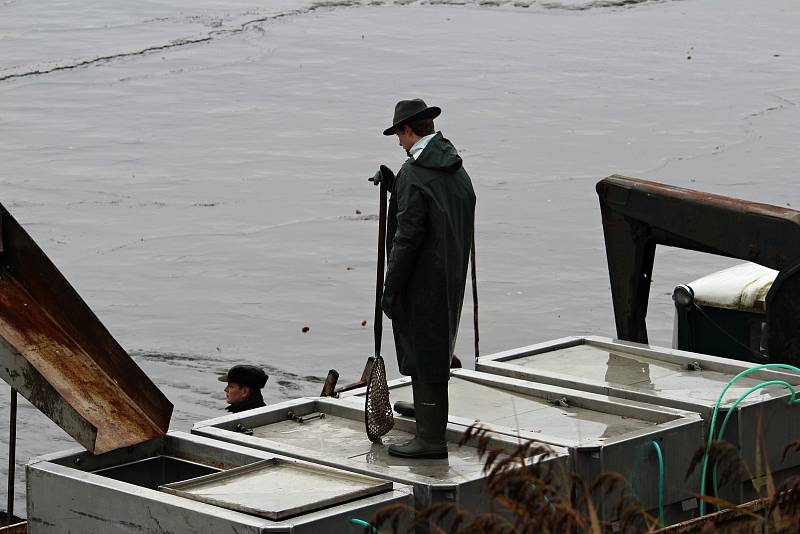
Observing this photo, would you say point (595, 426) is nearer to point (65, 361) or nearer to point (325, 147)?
point (65, 361)

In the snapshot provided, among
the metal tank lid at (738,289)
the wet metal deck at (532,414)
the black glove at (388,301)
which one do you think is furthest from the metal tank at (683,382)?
the black glove at (388,301)

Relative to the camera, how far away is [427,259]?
26.2 feet

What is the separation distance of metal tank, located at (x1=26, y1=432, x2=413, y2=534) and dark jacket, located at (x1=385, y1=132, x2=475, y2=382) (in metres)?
0.76

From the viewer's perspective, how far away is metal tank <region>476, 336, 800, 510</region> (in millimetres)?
9172

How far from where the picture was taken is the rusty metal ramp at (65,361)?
8477 mm

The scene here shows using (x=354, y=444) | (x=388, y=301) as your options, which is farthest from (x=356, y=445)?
(x=388, y=301)

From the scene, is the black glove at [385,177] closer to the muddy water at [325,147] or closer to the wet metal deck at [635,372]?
the wet metal deck at [635,372]

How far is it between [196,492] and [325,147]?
2516 centimetres

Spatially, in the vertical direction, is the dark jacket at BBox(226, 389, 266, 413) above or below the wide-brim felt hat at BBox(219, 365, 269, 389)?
below

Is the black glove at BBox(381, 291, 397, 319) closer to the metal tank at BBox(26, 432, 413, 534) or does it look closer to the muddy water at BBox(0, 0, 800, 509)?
the metal tank at BBox(26, 432, 413, 534)

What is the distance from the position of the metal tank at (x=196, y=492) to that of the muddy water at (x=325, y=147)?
6.99 m

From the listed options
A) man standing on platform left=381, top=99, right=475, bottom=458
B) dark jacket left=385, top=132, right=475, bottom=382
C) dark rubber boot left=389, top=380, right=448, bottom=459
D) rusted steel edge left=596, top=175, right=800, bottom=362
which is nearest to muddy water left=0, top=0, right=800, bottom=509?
rusted steel edge left=596, top=175, right=800, bottom=362

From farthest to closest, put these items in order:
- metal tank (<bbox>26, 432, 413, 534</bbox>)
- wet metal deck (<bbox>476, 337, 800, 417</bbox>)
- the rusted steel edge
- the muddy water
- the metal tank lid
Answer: the muddy water
the metal tank lid
the rusted steel edge
wet metal deck (<bbox>476, 337, 800, 417</bbox>)
metal tank (<bbox>26, 432, 413, 534</bbox>)

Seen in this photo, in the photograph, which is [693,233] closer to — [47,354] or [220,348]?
[47,354]
